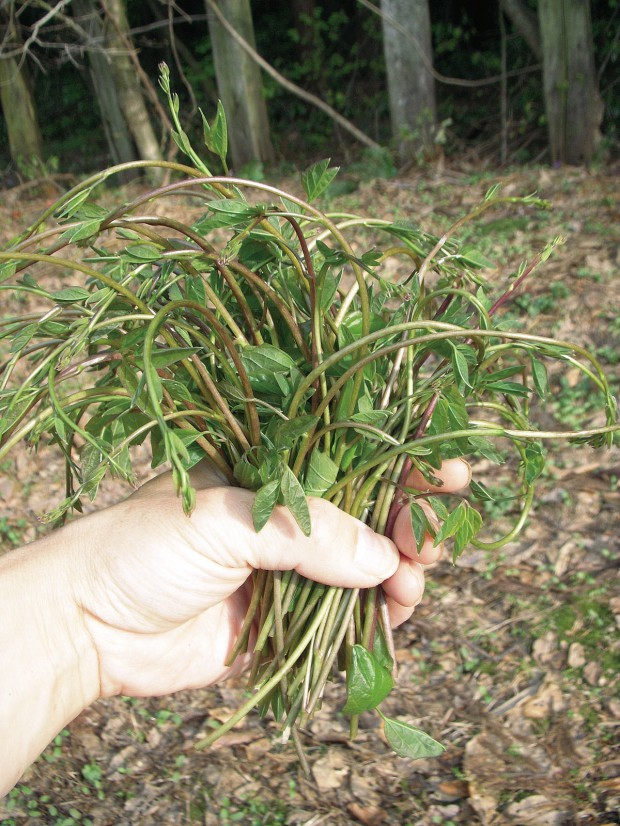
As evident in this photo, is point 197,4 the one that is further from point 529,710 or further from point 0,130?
point 529,710

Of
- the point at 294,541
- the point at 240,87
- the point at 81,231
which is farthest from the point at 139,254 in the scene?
the point at 240,87

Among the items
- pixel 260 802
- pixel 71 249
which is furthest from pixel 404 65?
pixel 260 802

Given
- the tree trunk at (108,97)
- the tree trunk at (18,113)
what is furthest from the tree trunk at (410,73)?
the tree trunk at (18,113)

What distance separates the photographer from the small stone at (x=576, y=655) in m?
1.98

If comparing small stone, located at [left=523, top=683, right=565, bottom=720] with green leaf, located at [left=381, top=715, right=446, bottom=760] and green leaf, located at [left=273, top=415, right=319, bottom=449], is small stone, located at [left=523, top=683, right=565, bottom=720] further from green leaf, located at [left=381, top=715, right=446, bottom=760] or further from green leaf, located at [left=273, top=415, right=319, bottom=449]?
green leaf, located at [left=273, top=415, right=319, bottom=449]

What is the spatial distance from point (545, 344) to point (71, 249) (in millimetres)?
3349

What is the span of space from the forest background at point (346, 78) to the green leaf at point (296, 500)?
2834 mm

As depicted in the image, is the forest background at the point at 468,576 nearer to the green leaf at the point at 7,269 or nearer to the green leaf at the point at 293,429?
the green leaf at the point at 293,429

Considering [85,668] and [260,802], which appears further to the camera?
[260,802]

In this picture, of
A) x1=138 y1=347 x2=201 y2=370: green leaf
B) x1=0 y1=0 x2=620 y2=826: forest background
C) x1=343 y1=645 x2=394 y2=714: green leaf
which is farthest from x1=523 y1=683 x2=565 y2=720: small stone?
x1=138 y1=347 x2=201 y2=370: green leaf

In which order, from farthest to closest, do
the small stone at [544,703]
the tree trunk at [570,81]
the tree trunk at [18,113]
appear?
the tree trunk at [18,113], the tree trunk at [570,81], the small stone at [544,703]

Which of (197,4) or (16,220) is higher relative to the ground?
(197,4)

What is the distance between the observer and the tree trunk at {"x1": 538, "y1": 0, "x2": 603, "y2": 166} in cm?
378

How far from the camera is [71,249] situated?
12.8 feet
